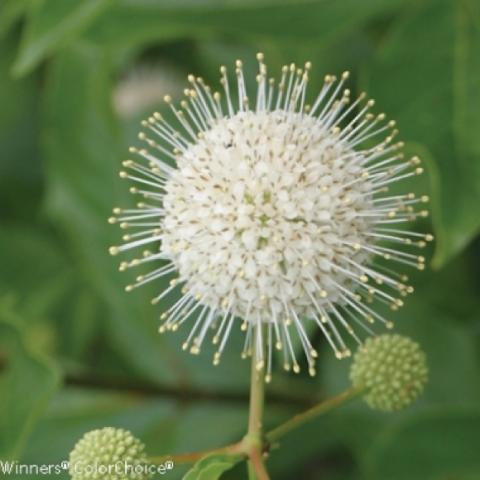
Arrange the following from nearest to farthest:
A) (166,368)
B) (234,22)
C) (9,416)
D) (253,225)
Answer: (253,225)
(9,416)
(234,22)
(166,368)

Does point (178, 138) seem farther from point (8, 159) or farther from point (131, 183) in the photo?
point (8, 159)

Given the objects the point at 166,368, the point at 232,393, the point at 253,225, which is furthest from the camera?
the point at 166,368

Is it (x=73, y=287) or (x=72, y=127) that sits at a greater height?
(x=72, y=127)

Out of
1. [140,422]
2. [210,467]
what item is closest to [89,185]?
[140,422]

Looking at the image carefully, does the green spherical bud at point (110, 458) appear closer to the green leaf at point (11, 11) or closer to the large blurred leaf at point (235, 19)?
the large blurred leaf at point (235, 19)

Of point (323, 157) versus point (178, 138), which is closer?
point (323, 157)

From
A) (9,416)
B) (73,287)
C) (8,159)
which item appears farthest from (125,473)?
(8,159)

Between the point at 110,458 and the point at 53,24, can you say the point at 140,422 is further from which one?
the point at 53,24
